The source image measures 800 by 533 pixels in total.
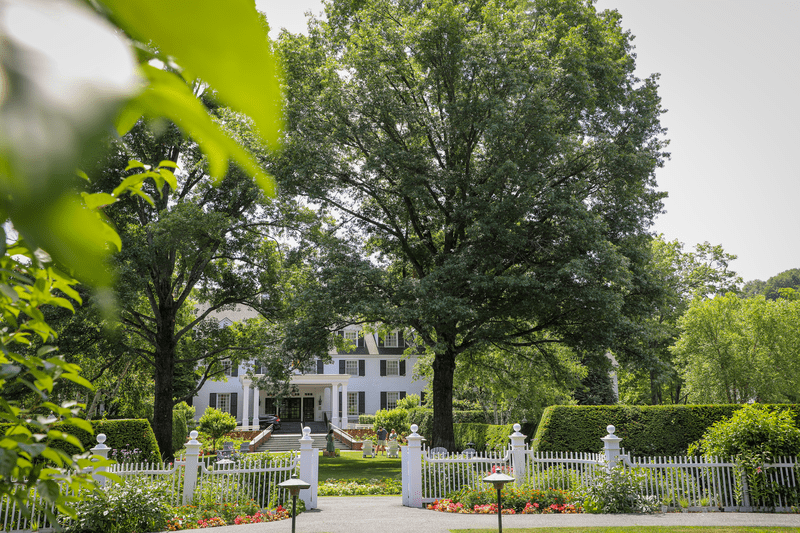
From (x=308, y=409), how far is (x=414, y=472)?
125 feet

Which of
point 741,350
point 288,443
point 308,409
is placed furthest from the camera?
point 308,409

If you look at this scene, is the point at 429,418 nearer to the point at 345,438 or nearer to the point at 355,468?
the point at 345,438

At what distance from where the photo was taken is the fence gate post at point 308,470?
41.5 ft

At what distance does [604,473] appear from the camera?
12406 millimetres

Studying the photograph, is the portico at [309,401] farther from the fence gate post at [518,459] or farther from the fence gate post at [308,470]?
Answer: the fence gate post at [518,459]

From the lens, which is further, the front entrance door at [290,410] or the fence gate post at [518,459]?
the front entrance door at [290,410]

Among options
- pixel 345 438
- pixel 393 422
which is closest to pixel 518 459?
pixel 393 422

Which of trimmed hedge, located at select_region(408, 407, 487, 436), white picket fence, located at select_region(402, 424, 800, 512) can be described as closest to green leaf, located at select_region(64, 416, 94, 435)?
white picket fence, located at select_region(402, 424, 800, 512)

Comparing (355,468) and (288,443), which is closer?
(355,468)

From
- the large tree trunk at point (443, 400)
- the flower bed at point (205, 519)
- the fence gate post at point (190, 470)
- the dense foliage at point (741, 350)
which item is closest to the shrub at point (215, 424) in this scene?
the large tree trunk at point (443, 400)

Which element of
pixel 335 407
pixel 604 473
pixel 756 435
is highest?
pixel 756 435

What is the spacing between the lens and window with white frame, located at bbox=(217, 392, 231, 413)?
142 feet

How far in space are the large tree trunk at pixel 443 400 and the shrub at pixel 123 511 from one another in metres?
10.9

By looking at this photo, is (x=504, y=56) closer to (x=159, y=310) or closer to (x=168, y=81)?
(x=159, y=310)
